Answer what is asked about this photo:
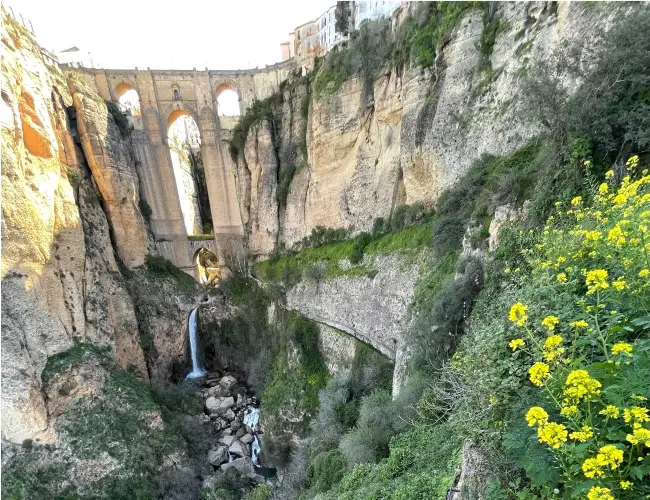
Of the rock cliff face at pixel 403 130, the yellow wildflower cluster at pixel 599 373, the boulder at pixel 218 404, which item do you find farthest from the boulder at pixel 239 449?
the yellow wildflower cluster at pixel 599 373

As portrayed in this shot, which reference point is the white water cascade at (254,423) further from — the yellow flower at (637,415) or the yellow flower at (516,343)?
the yellow flower at (637,415)

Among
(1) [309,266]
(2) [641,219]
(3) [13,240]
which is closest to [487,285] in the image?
(2) [641,219]

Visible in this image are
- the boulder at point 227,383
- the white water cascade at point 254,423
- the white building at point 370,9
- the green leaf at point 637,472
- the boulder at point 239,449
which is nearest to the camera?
the green leaf at point 637,472

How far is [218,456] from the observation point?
1548 centimetres

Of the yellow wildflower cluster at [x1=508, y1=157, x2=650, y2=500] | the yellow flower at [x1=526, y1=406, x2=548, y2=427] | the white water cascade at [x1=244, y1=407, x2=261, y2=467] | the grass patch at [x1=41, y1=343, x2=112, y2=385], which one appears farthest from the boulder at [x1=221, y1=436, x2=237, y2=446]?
the yellow flower at [x1=526, y1=406, x2=548, y2=427]

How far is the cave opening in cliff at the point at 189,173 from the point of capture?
85.8ft

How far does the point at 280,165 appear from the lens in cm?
2338

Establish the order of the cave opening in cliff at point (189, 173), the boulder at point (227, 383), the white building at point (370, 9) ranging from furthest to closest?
the cave opening in cliff at point (189, 173) → the boulder at point (227, 383) → the white building at point (370, 9)

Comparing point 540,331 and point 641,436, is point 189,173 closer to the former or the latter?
point 540,331

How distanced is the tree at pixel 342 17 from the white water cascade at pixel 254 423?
25.5 metres

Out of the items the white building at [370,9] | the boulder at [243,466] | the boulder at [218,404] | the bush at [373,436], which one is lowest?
the boulder at [243,466]

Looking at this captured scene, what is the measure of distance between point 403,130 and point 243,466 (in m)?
17.1

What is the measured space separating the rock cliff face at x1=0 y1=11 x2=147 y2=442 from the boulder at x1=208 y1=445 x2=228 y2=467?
633 centimetres

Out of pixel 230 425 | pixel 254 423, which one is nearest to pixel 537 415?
pixel 254 423
